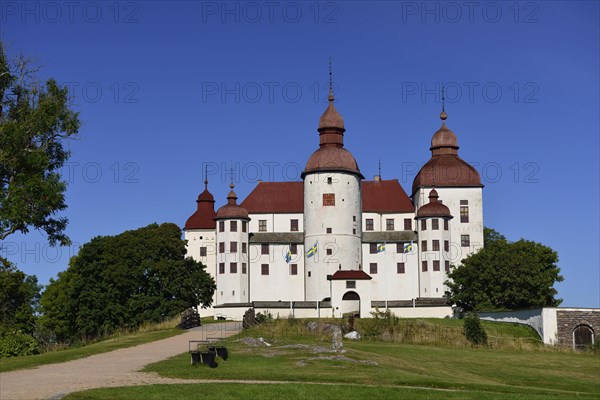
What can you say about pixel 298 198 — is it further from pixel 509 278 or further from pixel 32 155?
pixel 32 155

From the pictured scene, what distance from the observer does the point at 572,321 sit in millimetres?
48188

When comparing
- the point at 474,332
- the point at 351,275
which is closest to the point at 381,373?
the point at 474,332

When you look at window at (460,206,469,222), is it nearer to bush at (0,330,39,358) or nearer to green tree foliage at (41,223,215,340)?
green tree foliage at (41,223,215,340)

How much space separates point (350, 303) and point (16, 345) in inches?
1324

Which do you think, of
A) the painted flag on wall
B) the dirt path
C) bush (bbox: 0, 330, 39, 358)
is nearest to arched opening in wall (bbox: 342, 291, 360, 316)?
the painted flag on wall

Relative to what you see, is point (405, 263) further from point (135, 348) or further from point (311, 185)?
point (135, 348)

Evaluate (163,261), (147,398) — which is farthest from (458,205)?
(147,398)

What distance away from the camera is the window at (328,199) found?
223ft

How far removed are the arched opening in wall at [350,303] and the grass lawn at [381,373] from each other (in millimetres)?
20949

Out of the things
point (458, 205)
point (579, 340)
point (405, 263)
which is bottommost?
point (579, 340)

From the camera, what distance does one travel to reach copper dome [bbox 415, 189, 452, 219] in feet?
220

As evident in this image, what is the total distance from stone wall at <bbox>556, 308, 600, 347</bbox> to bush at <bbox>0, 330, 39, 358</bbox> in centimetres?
3101

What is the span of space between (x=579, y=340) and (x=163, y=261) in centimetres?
2843

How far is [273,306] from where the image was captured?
61.9 metres
